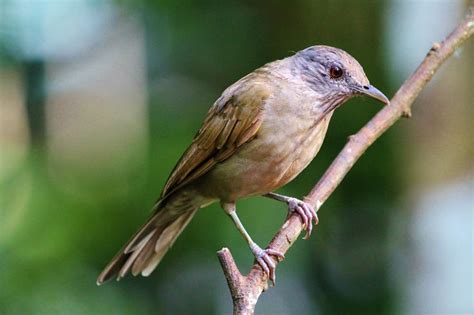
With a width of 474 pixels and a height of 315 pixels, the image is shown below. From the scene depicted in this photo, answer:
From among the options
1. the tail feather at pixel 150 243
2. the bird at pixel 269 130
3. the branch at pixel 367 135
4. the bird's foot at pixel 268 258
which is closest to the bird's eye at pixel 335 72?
the bird at pixel 269 130

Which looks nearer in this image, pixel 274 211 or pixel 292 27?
pixel 274 211

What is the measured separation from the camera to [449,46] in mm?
3658

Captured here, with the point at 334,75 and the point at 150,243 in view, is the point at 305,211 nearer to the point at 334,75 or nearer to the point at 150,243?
the point at 334,75

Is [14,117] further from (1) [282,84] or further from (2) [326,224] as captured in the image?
(1) [282,84]

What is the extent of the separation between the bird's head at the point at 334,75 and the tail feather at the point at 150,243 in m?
1.00

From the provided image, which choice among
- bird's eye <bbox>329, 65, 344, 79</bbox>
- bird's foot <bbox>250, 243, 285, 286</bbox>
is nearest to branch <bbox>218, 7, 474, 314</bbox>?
bird's foot <bbox>250, 243, 285, 286</bbox>

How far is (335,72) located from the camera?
352cm

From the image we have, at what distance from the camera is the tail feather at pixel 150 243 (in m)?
3.95

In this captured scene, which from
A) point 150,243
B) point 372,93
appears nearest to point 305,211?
point 372,93

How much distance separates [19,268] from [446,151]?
12.6 feet

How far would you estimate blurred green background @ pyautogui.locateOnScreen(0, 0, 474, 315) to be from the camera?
4891 mm

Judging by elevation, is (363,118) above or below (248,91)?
below

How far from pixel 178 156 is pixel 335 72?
1.89 meters

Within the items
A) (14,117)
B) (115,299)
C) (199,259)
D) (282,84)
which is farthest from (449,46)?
(14,117)
